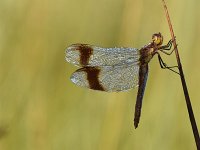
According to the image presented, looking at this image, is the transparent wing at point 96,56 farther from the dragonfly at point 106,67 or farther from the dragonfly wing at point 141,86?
the dragonfly wing at point 141,86

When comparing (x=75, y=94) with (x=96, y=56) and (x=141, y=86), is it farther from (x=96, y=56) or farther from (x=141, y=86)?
(x=141, y=86)

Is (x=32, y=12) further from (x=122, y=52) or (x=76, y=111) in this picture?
(x=122, y=52)

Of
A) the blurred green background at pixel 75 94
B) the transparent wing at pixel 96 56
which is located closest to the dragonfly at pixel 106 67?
the transparent wing at pixel 96 56

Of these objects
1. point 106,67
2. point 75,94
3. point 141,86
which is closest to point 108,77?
point 106,67

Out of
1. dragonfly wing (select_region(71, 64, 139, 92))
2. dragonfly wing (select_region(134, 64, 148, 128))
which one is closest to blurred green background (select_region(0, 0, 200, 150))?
dragonfly wing (select_region(71, 64, 139, 92))

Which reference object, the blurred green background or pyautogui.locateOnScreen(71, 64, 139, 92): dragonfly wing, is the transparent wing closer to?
pyautogui.locateOnScreen(71, 64, 139, 92): dragonfly wing
